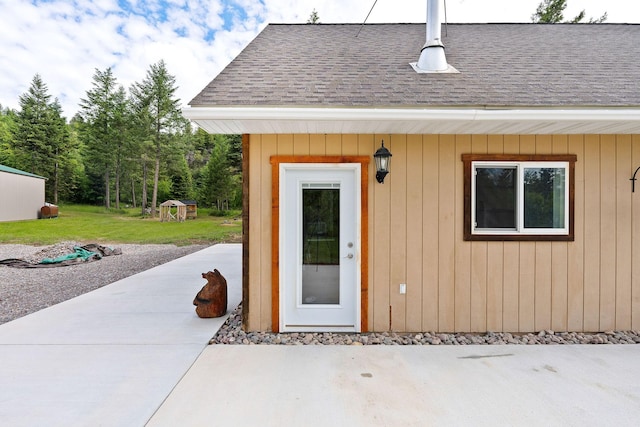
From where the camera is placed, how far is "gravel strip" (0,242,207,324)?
4909 millimetres

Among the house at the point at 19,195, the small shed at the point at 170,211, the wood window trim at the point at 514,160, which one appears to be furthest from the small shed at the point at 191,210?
the wood window trim at the point at 514,160

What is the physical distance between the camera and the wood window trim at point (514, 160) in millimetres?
3508

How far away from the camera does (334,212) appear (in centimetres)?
362

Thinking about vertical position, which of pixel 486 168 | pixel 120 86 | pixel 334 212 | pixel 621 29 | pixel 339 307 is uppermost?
pixel 120 86

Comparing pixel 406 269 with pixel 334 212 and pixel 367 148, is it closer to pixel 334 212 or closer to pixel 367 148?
pixel 334 212

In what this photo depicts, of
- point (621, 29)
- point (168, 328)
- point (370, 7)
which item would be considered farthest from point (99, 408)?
point (621, 29)

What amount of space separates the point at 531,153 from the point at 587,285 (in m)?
1.62

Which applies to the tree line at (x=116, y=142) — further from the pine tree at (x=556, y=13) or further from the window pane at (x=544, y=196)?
the window pane at (x=544, y=196)

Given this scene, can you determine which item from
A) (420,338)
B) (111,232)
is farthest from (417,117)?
(111,232)

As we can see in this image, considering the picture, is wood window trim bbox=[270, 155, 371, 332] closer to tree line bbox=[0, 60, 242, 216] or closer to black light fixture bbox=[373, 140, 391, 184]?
black light fixture bbox=[373, 140, 391, 184]

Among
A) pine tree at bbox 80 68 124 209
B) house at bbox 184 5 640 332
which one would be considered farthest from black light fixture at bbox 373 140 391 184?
pine tree at bbox 80 68 124 209

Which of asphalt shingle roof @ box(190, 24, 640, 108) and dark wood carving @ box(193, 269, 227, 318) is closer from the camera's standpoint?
asphalt shingle roof @ box(190, 24, 640, 108)

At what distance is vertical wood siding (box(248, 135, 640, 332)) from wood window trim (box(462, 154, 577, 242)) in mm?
64

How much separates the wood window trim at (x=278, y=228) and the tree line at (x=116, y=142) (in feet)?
63.0
